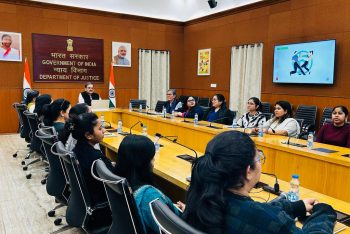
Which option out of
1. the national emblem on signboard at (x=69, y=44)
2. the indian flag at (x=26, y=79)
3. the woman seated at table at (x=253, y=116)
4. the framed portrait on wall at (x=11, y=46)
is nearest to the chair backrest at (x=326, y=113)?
the woman seated at table at (x=253, y=116)

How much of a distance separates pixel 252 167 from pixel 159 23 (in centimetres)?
865

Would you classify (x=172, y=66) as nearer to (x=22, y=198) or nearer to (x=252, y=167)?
(x=22, y=198)

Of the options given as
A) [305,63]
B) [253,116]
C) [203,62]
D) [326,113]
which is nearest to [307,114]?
[326,113]

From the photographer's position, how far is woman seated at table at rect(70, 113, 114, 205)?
218 cm

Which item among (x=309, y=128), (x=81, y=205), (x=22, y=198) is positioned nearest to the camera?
(x=81, y=205)

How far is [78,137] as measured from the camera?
2.40 m

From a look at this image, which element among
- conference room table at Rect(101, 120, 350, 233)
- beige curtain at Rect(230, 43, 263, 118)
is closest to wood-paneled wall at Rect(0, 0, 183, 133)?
beige curtain at Rect(230, 43, 263, 118)

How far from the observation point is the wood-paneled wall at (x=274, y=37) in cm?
571

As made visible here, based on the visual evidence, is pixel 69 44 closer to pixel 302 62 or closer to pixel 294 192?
pixel 302 62

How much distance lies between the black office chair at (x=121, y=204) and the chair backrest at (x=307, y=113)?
16.4ft

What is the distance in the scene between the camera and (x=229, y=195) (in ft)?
3.70

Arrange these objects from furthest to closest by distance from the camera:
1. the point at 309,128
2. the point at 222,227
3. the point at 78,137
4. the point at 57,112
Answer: the point at 309,128
the point at 57,112
the point at 78,137
the point at 222,227

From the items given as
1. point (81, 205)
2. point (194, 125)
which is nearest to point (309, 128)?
point (194, 125)

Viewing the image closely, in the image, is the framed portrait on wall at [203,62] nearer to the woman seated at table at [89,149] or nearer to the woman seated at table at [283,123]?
the woman seated at table at [283,123]
